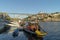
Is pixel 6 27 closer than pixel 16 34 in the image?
No

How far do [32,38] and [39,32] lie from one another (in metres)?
2.69

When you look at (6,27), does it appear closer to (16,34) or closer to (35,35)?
(16,34)

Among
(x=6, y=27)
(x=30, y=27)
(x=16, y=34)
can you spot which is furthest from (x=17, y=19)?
(x=30, y=27)

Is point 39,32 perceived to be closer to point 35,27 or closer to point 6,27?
point 35,27

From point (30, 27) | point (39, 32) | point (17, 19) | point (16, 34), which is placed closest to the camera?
point (39, 32)

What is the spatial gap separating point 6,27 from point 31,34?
32025 millimetres

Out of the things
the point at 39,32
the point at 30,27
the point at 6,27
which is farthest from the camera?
the point at 6,27

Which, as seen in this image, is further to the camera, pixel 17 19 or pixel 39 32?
pixel 17 19

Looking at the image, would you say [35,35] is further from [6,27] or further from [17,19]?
[17,19]

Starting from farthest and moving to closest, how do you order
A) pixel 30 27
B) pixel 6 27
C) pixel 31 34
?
1. pixel 6 27
2. pixel 30 27
3. pixel 31 34

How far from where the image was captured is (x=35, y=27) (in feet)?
132

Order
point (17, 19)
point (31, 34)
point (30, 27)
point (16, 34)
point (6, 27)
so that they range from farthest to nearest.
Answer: point (17, 19), point (6, 27), point (16, 34), point (30, 27), point (31, 34)

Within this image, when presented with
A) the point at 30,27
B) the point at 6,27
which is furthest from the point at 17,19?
the point at 30,27

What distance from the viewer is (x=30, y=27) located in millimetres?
44406
